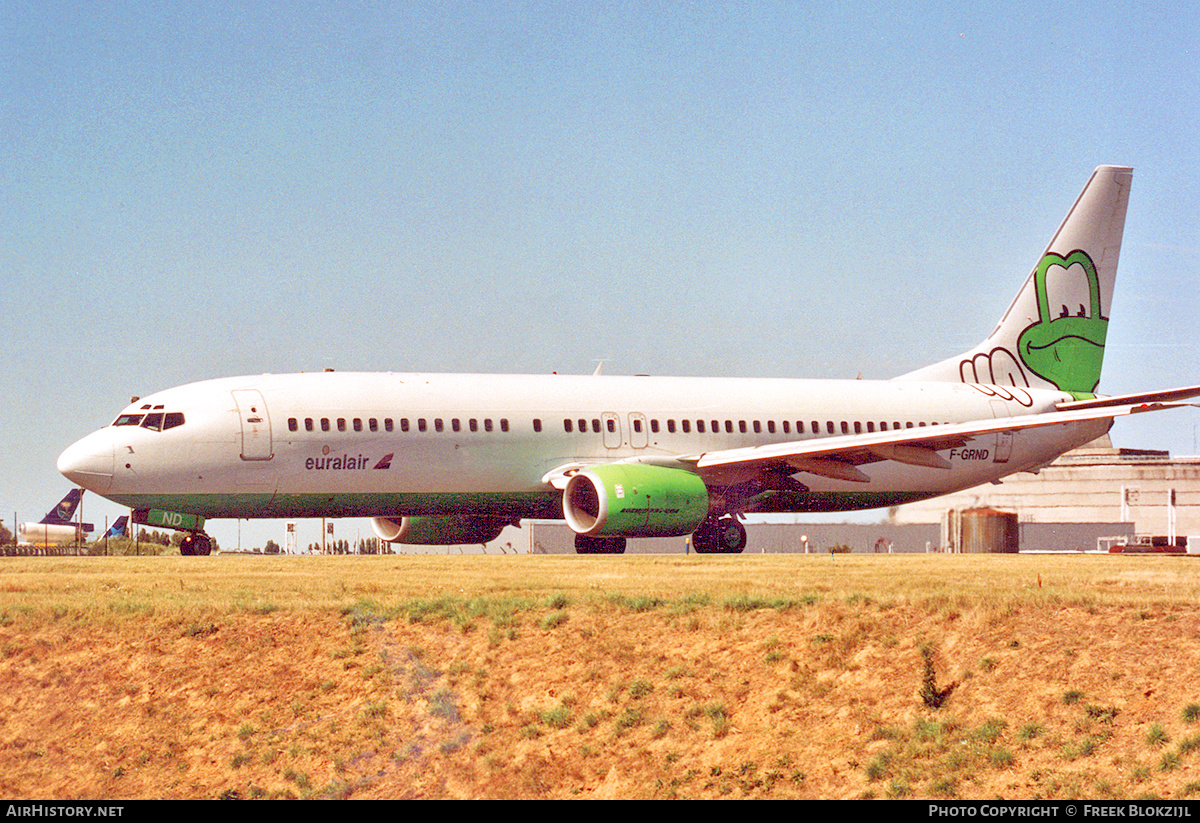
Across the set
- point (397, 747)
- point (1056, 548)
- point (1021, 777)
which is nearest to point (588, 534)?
point (397, 747)

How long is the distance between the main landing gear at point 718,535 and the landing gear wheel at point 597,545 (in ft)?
6.84

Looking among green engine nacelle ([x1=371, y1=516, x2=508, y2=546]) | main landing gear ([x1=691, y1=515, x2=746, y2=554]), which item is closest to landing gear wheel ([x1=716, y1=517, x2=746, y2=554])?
main landing gear ([x1=691, y1=515, x2=746, y2=554])

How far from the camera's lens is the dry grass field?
1642cm

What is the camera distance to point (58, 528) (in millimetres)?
85438

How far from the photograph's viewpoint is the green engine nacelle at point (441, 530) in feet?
130

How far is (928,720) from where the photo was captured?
17016 millimetres

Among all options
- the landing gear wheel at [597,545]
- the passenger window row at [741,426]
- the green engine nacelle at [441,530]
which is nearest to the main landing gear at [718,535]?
the landing gear wheel at [597,545]

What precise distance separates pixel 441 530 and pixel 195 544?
289 inches

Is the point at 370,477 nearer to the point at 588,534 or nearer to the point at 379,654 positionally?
the point at 588,534

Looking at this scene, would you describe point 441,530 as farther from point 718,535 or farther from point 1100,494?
point 1100,494

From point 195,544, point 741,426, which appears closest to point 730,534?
point 741,426

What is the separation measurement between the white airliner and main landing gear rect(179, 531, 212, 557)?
59 mm

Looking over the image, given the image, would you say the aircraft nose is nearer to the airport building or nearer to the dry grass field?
the dry grass field

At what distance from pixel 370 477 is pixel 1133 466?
6526 cm
